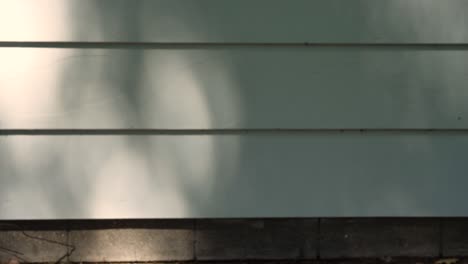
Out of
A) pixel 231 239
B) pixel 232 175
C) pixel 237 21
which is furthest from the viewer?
pixel 231 239

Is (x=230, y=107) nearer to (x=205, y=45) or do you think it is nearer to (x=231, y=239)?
(x=205, y=45)

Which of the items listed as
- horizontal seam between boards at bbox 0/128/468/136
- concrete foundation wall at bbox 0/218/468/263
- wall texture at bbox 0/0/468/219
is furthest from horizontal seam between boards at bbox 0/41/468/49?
concrete foundation wall at bbox 0/218/468/263

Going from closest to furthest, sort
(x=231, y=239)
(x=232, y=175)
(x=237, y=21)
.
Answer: (x=237, y=21)
(x=232, y=175)
(x=231, y=239)

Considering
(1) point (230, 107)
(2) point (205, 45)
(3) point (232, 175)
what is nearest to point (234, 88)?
(1) point (230, 107)

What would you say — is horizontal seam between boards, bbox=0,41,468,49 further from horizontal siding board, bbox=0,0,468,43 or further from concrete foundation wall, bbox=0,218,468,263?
concrete foundation wall, bbox=0,218,468,263

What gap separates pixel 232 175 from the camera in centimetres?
330

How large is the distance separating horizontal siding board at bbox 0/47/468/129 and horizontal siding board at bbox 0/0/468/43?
0.24 ft

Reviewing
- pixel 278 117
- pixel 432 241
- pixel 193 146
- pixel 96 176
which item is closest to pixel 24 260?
pixel 96 176

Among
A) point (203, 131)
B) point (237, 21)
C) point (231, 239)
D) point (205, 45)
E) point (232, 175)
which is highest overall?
point (237, 21)

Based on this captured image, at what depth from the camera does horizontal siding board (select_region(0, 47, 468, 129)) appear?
10.3 feet

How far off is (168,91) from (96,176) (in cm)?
59

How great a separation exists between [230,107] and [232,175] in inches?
14.6

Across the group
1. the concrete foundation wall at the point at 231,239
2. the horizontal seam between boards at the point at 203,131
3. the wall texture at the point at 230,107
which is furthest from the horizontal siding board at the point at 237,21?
the concrete foundation wall at the point at 231,239

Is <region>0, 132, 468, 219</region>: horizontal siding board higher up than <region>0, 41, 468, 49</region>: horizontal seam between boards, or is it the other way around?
<region>0, 41, 468, 49</region>: horizontal seam between boards
